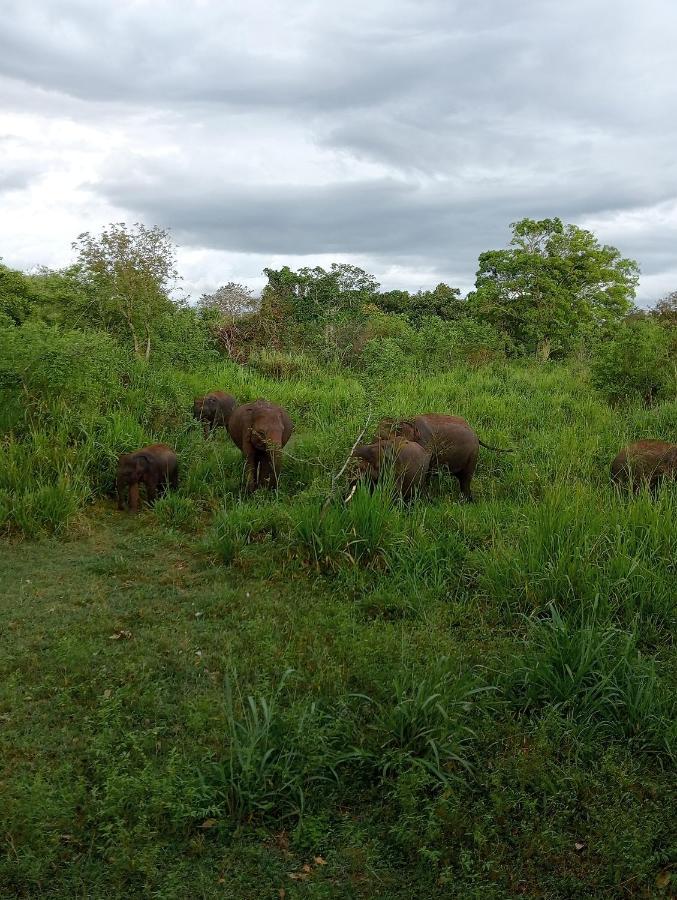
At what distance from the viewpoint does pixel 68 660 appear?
153 inches

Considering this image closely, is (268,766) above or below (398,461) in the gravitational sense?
below

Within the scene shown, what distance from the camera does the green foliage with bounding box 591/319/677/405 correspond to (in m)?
11.0

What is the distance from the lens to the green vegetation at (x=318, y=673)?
2.66 meters

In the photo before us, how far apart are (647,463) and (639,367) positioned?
5.09m

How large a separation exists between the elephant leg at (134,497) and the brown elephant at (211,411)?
2.44 meters

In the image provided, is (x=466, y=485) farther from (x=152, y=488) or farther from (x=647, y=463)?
(x=152, y=488)

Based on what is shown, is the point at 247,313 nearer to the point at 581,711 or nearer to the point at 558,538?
the point at 558,538

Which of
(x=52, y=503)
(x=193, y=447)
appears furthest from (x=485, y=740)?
(x=193, y=447)

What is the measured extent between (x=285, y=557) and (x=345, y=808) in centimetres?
247

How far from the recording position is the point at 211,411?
9.20m

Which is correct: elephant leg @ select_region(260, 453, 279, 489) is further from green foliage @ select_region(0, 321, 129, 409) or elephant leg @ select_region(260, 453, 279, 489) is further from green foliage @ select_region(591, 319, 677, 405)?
green foliage @ select_region(591, 319, 677, 405)

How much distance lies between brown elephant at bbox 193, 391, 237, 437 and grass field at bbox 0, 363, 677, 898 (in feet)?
8.41

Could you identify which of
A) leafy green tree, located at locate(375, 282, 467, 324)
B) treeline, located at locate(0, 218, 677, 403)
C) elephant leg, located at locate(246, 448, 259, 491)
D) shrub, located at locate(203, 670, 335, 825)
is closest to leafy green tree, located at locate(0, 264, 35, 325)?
treeline, located at locate(0, 218, 677, 403)

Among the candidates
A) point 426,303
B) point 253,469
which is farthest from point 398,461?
point 426,303
